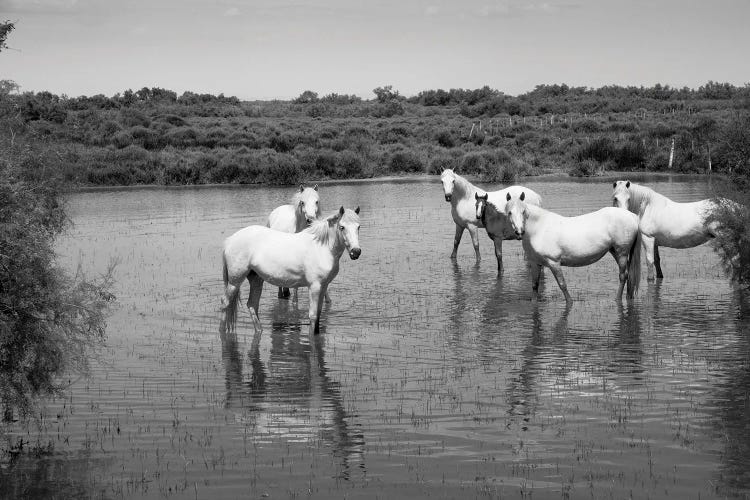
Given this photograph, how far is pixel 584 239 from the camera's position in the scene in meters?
A: 14.0

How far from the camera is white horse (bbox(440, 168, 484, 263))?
18.7 metres

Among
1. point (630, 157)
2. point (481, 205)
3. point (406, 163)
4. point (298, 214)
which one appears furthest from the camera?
point (406, 163)

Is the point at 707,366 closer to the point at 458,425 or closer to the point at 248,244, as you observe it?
the point at 458,425

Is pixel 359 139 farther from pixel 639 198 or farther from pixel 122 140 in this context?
pixel 639 198

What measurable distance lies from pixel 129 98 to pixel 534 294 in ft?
292

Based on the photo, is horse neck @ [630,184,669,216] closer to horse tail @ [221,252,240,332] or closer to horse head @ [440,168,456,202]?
horse head @ [440,168,456,202]

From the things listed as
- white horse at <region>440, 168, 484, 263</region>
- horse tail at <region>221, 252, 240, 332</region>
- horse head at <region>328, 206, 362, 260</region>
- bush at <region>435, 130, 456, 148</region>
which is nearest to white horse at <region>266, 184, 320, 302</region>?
horse tail at <region>221, 252, 240, 332</region>

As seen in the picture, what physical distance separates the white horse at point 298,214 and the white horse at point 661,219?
5.07 metres

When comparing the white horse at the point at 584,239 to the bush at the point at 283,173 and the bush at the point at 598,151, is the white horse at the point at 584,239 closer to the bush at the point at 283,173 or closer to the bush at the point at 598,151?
the bush at the point at 283,173

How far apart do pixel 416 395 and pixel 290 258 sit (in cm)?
359

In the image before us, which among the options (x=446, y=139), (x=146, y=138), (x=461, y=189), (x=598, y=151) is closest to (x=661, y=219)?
(x=461, y=189)

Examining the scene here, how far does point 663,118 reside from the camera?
72.6 meters

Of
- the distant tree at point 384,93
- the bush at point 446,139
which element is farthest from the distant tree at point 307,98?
the bush at point 446,139

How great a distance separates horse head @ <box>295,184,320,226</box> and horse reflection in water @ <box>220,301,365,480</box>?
236cm
